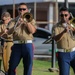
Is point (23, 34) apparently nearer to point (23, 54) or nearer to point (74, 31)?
point (23, 54)

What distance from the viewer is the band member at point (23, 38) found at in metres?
7.88

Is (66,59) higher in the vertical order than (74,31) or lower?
lower

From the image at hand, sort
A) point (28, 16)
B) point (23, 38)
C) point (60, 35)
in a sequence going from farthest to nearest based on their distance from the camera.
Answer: point (23, 38) < point (28, 16) < point (60, 35)

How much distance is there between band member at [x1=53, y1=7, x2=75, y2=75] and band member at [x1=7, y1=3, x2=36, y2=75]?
0.59 meters

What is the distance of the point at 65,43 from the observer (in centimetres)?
758

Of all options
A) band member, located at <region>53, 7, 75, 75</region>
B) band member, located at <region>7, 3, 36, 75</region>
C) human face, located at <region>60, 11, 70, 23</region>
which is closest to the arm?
band member, located at <region>53, 7, 75, 75</region>

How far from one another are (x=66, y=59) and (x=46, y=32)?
9887 millimetres

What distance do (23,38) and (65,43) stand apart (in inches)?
34.9

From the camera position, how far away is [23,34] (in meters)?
7.98

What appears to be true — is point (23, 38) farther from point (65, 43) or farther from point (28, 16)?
point (65, 43)

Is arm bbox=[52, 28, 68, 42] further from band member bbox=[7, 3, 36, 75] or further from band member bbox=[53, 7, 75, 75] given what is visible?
band member bbox=[7, 3, 36, 75]

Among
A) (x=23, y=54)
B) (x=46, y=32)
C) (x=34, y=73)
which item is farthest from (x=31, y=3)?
(x=23, y=54)

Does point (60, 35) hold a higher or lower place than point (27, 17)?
lower

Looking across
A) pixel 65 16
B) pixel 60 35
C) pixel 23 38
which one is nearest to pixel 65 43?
pixel 60 35
